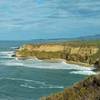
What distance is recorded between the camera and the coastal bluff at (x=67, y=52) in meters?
86.1

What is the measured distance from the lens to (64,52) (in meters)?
92.9

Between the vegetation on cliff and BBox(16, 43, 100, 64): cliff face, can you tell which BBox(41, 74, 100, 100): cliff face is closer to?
the vegetation on cliff

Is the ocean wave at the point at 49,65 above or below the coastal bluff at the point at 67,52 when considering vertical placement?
below

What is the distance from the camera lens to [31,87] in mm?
48625

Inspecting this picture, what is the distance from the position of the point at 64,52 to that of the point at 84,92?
7863 centimetres

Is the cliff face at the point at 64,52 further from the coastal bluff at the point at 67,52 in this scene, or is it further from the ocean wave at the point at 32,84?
the ocean wave at the point at 32,84

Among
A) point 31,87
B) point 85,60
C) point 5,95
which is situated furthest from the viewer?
point 85,60

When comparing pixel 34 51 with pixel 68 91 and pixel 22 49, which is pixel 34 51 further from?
pixel 68 91

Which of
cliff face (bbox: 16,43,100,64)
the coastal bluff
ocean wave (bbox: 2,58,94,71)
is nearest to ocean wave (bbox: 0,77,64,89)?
ocean wave (bbox: 2,58,94,71)

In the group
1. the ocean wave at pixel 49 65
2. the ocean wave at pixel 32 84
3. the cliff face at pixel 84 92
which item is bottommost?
the ocean wave at pixel 49 65

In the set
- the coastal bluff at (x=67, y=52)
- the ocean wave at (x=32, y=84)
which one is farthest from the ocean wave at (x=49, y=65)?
the ocean wave at (x=32, y=84)

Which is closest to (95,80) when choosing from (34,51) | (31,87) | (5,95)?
(5,95)

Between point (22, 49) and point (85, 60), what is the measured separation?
25.1 metres

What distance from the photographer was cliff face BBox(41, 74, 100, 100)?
46.0ft
